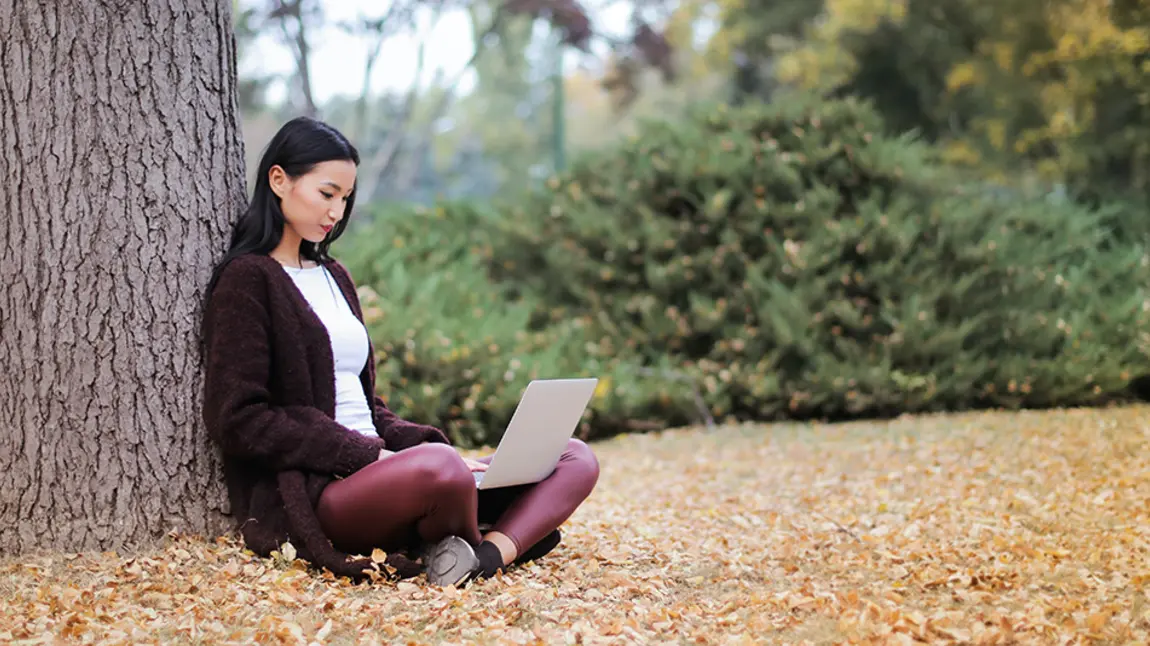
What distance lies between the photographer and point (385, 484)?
3.29 meters

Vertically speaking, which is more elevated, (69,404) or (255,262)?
(255,262)

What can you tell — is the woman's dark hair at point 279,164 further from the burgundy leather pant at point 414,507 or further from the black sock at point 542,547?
the black sock at point 542,547

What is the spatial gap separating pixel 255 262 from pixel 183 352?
40 centimetres

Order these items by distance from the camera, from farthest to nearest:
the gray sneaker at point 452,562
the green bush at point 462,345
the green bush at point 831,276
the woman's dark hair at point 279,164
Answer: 1. the green bush at point 831,276
2. the green bush at point 462,345
3. the woman's dark hair at point 279,164
4. the gray sneaker at point 452,562

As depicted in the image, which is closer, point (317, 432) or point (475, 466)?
point (317, 432)

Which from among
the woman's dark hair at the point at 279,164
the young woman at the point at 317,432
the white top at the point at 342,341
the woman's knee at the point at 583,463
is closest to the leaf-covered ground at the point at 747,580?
the young woman at the point at 317,432

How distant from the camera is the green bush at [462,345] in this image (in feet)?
23.8

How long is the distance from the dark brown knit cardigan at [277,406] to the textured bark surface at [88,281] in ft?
0.74

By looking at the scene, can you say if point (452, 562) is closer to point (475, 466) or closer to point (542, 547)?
point (475, 466)

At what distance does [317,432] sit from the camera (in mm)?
3346

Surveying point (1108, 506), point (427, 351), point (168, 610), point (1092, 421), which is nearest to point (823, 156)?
point (1092, 421)

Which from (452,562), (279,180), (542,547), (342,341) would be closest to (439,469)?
(452,562)

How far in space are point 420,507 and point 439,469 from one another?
0.47 feet

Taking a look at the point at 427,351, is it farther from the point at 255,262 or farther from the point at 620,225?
the point at 255,262
